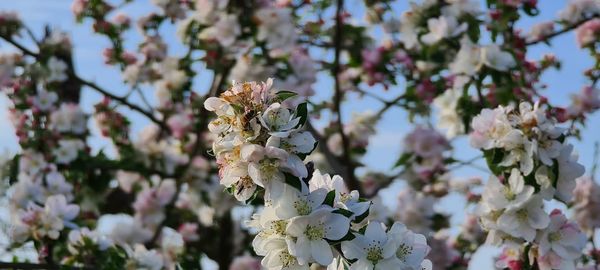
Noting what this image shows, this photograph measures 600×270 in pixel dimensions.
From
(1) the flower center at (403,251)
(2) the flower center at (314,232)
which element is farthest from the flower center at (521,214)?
(2) the flower center at (314,232)

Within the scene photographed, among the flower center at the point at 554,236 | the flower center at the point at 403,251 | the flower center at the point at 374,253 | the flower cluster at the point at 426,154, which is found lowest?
the flower cluster at the point at 426,154

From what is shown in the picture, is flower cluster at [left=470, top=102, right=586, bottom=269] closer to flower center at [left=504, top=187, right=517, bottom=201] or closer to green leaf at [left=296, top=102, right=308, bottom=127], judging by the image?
flower center at [left=504, top=187, right=517, bottom=201]

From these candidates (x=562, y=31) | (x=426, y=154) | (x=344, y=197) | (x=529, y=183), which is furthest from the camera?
(x=426, y=154)

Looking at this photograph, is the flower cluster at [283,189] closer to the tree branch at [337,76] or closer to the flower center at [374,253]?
the flower center at [374,253]

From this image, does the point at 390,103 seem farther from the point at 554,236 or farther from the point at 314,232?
the point at 314,232

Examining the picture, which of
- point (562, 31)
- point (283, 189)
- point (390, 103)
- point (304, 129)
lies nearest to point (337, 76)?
point (390, 103)

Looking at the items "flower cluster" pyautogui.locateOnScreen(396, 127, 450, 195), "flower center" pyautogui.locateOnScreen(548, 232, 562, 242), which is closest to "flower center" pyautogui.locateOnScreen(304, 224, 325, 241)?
"flower center" pyautogui.locateOnScreen(548, 232, 562, 242)

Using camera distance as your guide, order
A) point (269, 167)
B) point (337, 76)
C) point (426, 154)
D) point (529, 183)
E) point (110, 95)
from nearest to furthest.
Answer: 1. point (269, 167)
2. point (529, 183)
3. point (426, 154)
4. point (337, 76)
5. point (110, 95)
